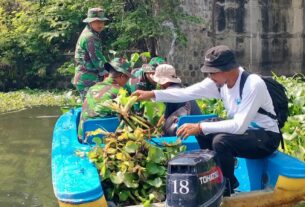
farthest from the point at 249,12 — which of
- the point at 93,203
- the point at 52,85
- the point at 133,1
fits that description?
the point at 93,203

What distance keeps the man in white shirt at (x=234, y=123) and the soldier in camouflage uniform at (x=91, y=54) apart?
328 centimetres

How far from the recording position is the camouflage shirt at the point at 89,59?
7.08 meters

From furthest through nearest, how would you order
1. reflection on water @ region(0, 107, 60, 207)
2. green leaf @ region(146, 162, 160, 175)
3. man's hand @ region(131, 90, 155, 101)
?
reflection on water @ region(0, 107, 60, 207) → man's hand @ region(131, 90, 155, 101) → green leaf @ region(146, 162, 160, 175)

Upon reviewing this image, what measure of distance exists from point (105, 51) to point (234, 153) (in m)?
11.4

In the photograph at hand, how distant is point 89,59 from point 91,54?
15 centimetres

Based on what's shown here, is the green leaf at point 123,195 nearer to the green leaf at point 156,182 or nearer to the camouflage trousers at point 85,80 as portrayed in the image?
the green leaf at point 156,182

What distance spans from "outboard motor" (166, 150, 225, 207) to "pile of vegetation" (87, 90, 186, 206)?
38cm

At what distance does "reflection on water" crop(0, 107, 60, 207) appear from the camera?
20.4ft

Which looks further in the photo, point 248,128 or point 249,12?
point 249,12

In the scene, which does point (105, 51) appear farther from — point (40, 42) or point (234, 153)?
point (234, 153)

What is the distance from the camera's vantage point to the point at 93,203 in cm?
325

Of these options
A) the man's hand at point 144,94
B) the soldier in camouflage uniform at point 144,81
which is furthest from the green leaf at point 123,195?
the soldier in camouflage uniform at point 144,81

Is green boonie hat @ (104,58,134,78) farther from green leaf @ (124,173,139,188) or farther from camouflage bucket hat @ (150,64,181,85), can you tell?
green leaf @ (124,173,139,188)

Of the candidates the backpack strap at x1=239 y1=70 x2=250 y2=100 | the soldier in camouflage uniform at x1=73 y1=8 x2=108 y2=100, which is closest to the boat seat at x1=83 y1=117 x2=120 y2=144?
the backpack strap at x1=239 y1=70 x2=250 y2=100
